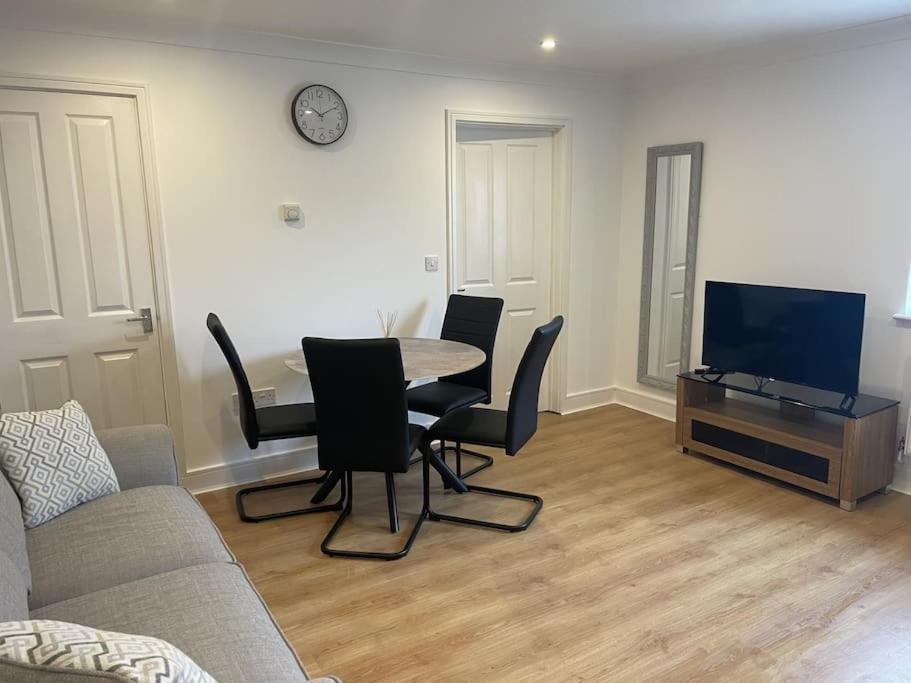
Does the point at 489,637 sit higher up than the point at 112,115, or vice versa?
the point at 112,115

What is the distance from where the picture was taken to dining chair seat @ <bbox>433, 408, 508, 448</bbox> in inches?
120

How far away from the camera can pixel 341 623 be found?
2.42 m

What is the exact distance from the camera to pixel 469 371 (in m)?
3.68

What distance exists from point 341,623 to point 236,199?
2211 mm

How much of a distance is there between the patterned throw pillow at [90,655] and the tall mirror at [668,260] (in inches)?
160

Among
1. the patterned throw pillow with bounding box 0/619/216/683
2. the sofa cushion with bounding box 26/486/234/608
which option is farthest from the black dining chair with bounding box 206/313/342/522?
the patterned throw pillow with bounding box 0/619/216/683

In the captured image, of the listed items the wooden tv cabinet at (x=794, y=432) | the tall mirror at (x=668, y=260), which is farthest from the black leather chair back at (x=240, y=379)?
the tall mirror at (x=668, y=260)

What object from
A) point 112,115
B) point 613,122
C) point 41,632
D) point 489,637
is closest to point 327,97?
point 112,115

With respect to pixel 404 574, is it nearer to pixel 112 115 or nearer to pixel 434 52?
pixel 112 115

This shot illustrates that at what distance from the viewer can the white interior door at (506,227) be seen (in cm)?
434

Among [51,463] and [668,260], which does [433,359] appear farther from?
[668,260]

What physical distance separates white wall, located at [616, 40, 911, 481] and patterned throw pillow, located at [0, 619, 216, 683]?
3.64 meters

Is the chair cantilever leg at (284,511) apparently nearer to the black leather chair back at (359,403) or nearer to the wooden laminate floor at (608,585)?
the wooden laminate floor at (608,585)

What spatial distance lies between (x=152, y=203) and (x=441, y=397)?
5.85 feet
